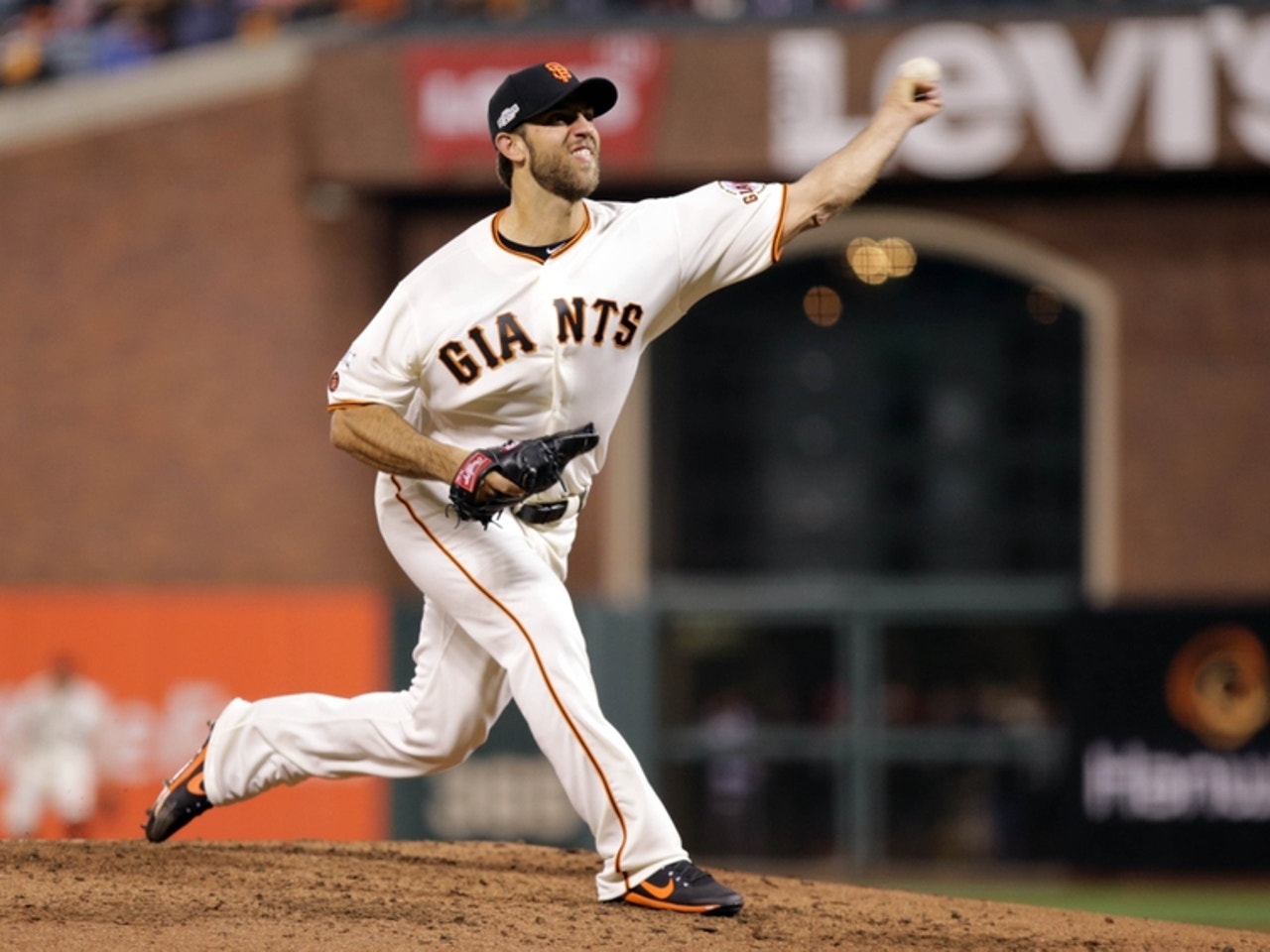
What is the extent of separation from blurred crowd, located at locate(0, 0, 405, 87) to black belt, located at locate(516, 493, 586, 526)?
9907 mm

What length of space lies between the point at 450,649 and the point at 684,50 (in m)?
8.63

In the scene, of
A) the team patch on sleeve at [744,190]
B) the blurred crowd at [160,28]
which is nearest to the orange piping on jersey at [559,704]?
the team patch on sleeve at [744,190]

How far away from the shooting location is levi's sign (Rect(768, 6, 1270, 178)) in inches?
500

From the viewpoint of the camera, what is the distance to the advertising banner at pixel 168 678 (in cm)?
1217

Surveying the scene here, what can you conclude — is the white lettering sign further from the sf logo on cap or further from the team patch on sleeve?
the sf logo on cap

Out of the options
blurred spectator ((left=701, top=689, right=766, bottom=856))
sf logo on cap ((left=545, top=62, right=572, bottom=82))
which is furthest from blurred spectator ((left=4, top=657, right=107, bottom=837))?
sf logo on cap ((left=545, top=62, right=572, bottom=82))

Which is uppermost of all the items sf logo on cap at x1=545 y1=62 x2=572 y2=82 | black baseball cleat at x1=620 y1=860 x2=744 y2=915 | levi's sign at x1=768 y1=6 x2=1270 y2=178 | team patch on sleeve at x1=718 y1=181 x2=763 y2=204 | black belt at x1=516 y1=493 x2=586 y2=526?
levi's sign at x1=768 y1=6 x2=1270 y2=178

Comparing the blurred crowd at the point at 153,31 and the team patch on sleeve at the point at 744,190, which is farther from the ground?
the blurred crowd at the point at 153,31

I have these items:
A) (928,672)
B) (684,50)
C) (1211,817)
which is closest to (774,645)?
(928,672)

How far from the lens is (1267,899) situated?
39.9 ft

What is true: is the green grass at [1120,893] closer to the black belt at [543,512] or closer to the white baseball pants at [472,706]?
the white baseball pants at [472,706]

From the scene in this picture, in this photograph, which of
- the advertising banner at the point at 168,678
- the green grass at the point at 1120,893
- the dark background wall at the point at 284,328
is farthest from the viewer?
the dark background wall at the point at 284,328

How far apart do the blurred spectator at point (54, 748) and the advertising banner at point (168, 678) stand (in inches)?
0.5

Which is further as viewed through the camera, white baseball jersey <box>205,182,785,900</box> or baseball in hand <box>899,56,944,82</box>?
baseball in hand <box>899,56,944,82</box>
